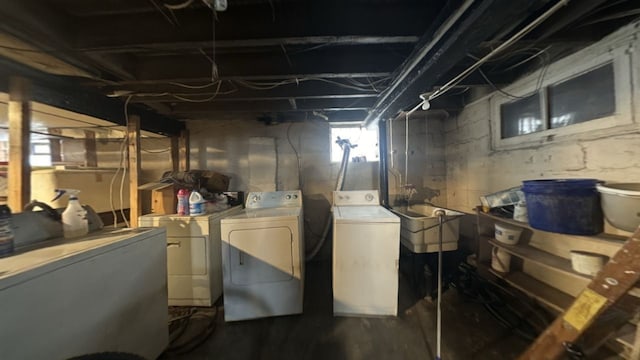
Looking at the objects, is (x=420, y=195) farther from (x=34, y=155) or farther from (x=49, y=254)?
(x=34, y=155)

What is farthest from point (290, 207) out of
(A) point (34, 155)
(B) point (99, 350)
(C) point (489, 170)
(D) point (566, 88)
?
(A) point (34, 155)

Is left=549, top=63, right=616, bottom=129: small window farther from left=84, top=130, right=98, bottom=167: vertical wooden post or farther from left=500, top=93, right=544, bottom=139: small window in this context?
left=84, top=130, right=98, bottom=167: vertical wooden post

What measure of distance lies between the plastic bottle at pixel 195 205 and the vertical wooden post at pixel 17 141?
41.3 inches

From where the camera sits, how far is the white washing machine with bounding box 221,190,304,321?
1.94m

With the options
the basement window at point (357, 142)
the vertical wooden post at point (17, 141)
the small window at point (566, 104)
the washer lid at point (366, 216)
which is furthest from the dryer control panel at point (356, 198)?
the vertical wooden post at point (17, 141)

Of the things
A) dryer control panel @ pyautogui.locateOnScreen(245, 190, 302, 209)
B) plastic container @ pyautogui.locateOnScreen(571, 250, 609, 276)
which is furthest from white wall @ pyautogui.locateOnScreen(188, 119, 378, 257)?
plastic container @ pyautogui.locateOnScreen(571, 250, 609, 276)

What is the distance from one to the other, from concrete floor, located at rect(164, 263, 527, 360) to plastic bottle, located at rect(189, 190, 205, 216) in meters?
0.97

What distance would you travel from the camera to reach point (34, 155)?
127 inches

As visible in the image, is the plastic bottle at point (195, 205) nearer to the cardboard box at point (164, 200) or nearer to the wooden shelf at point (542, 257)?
the cardboard box at point (164, 200)

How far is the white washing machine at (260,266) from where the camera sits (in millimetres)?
1938

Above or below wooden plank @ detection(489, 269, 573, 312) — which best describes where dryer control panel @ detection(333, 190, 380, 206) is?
above

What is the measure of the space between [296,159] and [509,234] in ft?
8.35

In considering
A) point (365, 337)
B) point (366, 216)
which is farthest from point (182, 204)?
point (365, 337)

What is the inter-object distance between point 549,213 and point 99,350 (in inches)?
110
